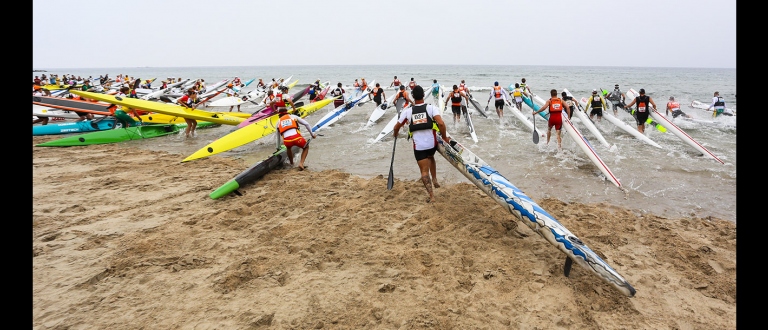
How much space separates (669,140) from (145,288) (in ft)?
39.7

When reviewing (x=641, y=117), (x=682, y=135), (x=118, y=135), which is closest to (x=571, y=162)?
(x=682, y=135)

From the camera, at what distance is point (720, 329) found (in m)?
2.61

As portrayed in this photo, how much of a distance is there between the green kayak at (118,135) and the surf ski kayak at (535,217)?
9699 millimetres

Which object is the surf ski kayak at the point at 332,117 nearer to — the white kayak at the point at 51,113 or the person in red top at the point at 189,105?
the person in red top at the point at 189,105

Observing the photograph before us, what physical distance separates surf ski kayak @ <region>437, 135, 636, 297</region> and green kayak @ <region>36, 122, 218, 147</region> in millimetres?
9699

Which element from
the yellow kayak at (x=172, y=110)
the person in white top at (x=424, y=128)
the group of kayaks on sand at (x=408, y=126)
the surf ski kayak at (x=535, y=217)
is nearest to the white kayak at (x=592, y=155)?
the group of kayaks on sand at (x=408, y=126)

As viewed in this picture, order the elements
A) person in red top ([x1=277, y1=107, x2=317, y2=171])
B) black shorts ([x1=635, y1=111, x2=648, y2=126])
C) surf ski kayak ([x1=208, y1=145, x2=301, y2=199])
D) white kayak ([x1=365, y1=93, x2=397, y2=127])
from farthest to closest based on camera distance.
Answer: white kayak ([x1=365, y1=93, x2=397, y2=127]) → black shorts ([x1=635, y1=111, x2=648, y2=126]) → person in red top ([x1=277, y1=107, x2=317, y2=171]) → surf ski kayak ([x1=208, y1=145, x2=301, y2=199])

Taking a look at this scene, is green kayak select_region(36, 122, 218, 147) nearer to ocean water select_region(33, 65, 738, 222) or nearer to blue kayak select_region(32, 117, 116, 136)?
ocean water select_region(33, 65, 738, 222)

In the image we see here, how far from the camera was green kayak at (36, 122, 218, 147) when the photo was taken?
9383mm

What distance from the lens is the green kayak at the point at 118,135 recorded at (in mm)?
9383

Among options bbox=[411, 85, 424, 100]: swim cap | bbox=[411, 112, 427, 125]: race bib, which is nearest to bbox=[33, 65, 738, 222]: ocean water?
bbox=[411, 112, 427, 125]: race bib

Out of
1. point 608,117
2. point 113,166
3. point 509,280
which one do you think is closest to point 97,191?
point 113,166

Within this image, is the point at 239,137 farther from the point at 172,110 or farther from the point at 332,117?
the point at 332,117
